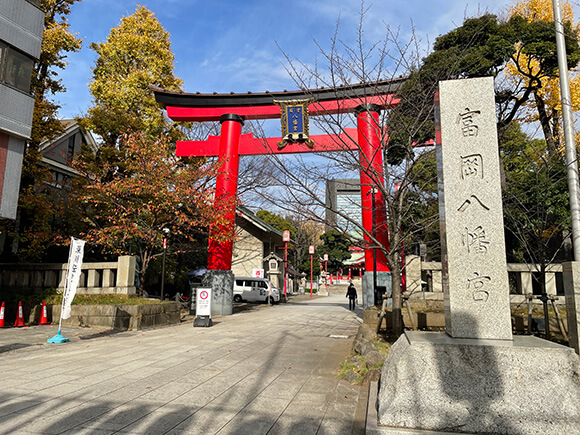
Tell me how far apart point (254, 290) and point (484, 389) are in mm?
24515

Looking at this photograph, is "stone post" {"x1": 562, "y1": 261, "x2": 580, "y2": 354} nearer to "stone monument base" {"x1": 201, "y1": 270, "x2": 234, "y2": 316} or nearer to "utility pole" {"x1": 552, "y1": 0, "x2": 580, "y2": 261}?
"utility pole" {"x1": 552, "y1": 0, "x2": 580, "y2": 261}

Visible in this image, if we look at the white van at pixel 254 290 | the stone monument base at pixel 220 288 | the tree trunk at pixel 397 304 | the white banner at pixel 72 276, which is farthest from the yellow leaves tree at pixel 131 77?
the tree trunk at pixel 397 304

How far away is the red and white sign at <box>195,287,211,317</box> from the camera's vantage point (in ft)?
39.7

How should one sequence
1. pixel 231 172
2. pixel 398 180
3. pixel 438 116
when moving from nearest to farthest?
pixel 438 116, pixel 398 180, pixel 231 172

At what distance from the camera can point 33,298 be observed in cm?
1207

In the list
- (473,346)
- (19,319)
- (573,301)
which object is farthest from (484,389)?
(19,319)

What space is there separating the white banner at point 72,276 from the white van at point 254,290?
60.0 feet

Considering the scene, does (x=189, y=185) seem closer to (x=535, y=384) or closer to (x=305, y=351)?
(x=305, y=351)

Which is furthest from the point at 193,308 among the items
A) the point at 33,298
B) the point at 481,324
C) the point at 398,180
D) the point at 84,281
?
the point at 481,324

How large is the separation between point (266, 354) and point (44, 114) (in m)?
13.2

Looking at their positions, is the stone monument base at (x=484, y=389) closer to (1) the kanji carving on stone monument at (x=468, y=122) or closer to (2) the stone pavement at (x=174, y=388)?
(2) the stone pavement at (x=174, y=388)

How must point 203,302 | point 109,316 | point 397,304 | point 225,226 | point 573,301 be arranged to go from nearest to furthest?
1. point 573,301
2. point 397,304
3. point 109,316
4. point 203,302
5. point 225,226

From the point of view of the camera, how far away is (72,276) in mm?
9180

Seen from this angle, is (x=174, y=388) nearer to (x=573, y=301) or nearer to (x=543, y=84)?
(x=573, y=301)
